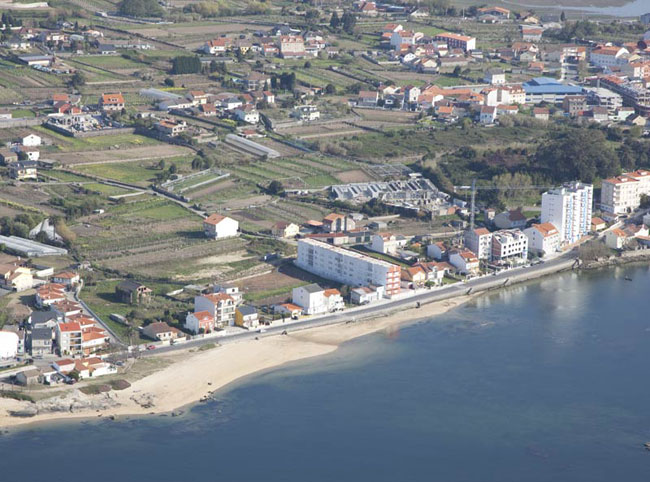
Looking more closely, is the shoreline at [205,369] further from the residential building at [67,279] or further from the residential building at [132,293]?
the residential building at [67,279]

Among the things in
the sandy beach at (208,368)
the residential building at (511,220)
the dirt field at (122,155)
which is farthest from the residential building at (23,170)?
the sandy beach at (208,368)

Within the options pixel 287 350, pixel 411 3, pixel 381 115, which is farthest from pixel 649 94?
pixel 287 350

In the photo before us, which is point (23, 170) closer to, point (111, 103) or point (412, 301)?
point (111, 103)

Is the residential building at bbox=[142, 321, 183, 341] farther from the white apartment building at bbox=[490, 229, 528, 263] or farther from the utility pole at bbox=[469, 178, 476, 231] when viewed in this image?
the utility pole at bbox=[469, 178, 476, 231]

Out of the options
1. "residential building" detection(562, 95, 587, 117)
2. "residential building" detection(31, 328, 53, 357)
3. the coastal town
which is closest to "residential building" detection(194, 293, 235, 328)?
the coastal town

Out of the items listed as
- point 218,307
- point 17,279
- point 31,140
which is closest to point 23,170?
point 31,140

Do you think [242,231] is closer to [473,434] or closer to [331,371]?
[331,371]
